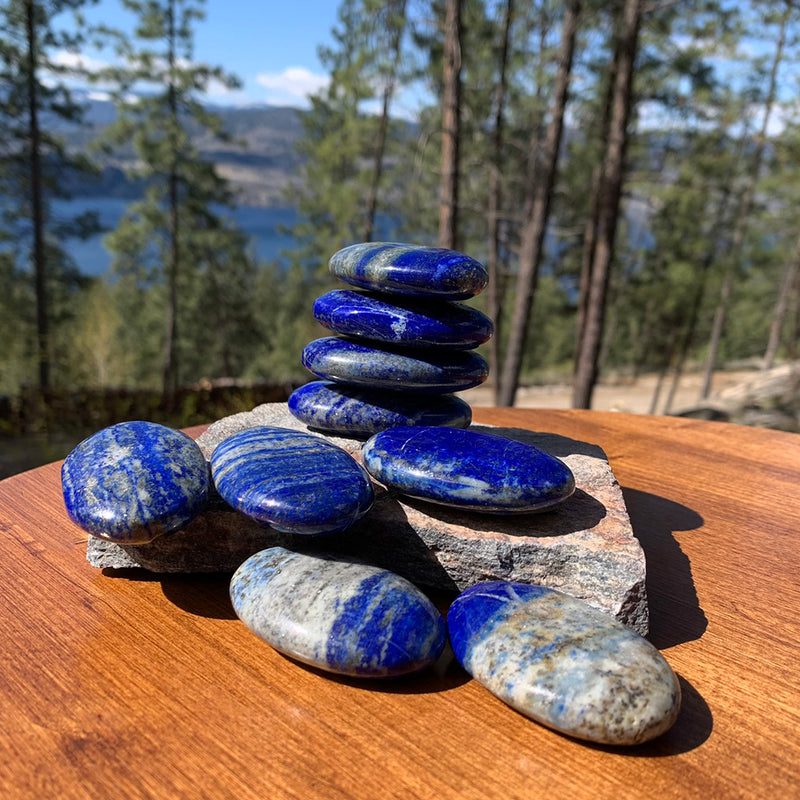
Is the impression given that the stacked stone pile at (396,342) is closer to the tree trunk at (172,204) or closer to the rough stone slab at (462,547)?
the rough stone slab at (462,547)

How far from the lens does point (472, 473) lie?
1.43 metres

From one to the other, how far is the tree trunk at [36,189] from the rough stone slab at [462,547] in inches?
320

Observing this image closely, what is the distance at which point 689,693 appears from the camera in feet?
3.94

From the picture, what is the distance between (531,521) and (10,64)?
10.5m

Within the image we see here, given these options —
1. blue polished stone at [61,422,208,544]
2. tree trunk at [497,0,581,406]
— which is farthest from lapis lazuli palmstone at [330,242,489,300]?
tree trunk at [497,0,581,406]

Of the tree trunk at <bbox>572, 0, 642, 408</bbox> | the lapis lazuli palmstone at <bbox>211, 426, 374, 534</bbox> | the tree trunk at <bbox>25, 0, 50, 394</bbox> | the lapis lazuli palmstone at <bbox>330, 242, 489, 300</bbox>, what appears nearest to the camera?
the lapis lazuli palmstone at <bbox>211, 426, 374, 534</bbox>

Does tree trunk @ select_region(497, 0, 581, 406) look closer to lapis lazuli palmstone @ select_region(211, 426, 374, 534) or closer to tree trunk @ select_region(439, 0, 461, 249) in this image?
tree trunk @ select_region(439, 0, 461, 249)

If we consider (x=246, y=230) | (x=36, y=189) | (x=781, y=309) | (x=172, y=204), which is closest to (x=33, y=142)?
(x=36, y=189)

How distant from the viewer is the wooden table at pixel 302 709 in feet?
3.16

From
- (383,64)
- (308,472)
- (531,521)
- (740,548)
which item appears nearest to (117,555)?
(308,472)

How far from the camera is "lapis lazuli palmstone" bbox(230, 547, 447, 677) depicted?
3.77ft

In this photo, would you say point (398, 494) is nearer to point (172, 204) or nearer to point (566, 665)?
point (566, 665)

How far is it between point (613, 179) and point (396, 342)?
14.2 feet

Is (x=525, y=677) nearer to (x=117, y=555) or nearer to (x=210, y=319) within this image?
(x=117, y=555)
